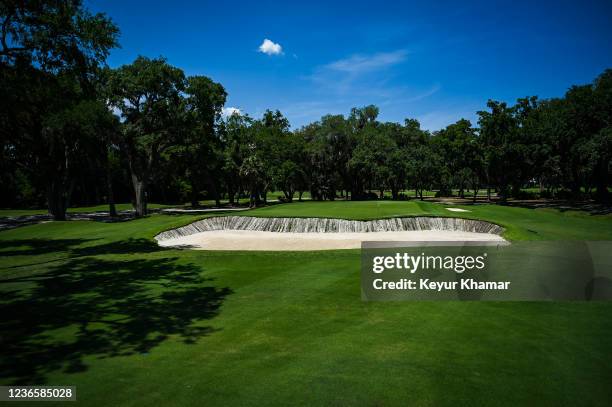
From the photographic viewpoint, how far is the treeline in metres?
13.8

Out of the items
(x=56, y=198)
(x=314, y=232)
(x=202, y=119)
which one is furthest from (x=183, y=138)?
(x=314, y=232)

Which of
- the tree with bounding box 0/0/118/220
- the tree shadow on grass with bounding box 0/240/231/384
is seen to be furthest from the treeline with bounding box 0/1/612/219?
the tree shadow on grass with bounding box 0/240/231/384

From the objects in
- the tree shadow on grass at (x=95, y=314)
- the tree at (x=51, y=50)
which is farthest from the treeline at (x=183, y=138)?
the tree shadow on grass at (x=95, y=314)

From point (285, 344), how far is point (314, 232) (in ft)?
67.8

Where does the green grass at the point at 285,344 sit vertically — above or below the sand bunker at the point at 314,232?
above

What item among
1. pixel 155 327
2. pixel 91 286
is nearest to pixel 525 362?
pixel 155 327

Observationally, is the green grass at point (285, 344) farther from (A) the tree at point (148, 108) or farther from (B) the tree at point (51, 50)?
(A) the tree at point (148, 108)

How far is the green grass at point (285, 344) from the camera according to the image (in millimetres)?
4117

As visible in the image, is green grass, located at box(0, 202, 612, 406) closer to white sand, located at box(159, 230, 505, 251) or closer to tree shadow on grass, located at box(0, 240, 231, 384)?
tree shadow on grass, located at box(0, 240, 231, 384)

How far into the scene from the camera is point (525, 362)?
4.69 meters

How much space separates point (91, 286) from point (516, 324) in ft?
31.5

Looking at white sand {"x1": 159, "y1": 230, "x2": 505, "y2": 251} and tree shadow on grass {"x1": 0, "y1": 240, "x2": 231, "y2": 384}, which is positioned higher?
tree shadow on grass {"x1": 0, "y1": 240, "x2": 231, "y2": 384}

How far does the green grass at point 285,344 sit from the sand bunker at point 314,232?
11098 mm

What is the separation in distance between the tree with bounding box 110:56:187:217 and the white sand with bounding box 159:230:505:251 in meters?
15.4
